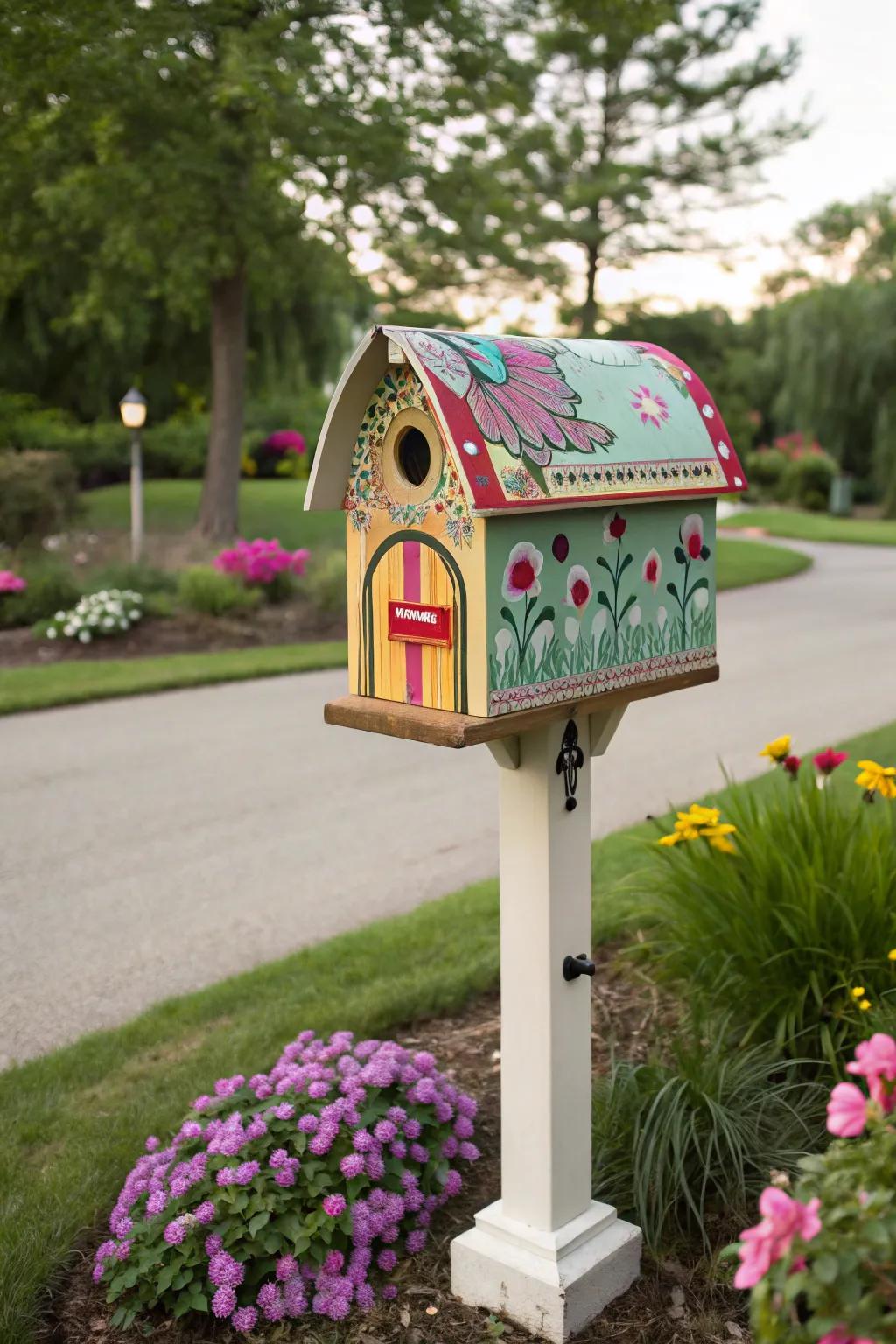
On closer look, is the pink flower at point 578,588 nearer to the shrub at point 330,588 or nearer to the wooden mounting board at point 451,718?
the wooden mounting board at point 451,718

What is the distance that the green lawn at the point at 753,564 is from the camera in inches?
599

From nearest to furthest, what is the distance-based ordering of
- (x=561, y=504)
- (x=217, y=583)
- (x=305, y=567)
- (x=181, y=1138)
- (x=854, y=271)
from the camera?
1. (x=561, y=504)
2. (x=181, y=1138)
3. (x=217, y=583)
4. (x=305, y=567)
5. (x=854, y=271)

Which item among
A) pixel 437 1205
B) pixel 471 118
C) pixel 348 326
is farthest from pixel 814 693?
pixel 348 326

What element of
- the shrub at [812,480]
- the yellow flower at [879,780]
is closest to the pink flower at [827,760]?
the yellow flower at [879,780]

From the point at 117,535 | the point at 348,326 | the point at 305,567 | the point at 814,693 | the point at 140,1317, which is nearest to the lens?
the point at 140,1317

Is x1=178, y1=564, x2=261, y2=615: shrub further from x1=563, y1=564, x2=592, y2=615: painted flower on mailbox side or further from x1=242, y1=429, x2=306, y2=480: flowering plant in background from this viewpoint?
x1=242, y1=429, x2=306, y2=480: flowering plant in background

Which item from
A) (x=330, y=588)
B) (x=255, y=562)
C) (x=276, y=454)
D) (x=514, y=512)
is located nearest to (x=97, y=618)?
(x=255, y=562)

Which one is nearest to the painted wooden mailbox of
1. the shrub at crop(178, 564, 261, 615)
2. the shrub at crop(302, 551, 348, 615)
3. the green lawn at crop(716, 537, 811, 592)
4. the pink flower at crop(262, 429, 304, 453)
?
the shrub at crop(178, 564, 261, 615)

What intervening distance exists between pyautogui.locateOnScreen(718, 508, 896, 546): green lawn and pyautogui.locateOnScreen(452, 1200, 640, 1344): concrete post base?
2026cm

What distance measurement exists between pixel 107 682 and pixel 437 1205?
6835mm

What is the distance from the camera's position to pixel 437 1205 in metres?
2.81

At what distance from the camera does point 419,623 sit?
2.29 meters

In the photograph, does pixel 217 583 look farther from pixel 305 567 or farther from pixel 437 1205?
pixel 437 1205

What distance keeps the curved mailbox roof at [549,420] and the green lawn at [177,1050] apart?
1.62m
